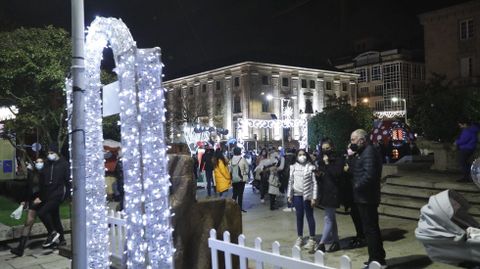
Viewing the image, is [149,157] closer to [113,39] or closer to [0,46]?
[113,39]

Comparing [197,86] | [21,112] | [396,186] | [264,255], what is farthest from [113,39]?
[197,86]

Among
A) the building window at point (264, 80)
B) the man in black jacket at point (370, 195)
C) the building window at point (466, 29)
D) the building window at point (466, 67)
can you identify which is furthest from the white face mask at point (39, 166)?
the building window at point (264, 80)

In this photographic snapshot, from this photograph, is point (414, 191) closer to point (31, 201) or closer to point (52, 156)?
point (52, 156)

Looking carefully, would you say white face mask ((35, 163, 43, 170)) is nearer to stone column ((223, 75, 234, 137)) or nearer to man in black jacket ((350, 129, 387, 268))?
man in black jacket ((350, 129, 387, 268))

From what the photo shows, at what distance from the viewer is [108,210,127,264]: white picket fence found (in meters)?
6.67

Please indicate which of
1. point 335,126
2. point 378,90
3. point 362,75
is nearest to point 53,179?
point 335,126

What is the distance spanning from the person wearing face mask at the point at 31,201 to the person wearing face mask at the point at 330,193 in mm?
5297

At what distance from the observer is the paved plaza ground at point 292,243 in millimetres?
6625

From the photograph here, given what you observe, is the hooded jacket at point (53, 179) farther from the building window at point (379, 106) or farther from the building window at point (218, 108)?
the building window at point (379, 106)

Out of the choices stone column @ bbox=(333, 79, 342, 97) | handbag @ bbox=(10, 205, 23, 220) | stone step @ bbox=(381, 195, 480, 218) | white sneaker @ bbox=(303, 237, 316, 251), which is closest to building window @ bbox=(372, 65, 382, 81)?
stone column @ bbox=(333, 79, 342, 97)

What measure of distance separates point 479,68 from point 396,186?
109ft

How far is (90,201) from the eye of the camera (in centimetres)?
570

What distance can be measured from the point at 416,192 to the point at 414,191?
0.08 metres

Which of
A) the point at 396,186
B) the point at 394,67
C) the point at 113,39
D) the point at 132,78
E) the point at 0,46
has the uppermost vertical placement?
the point at 394,67
